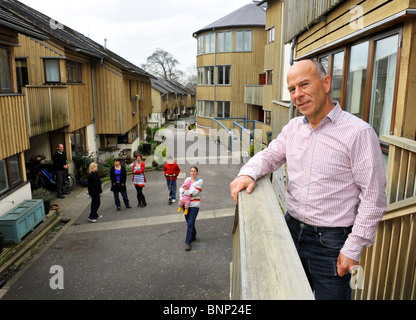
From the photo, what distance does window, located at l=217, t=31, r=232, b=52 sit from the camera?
105ft

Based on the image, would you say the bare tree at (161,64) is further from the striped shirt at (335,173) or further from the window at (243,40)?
the striped shirt at (335,173)

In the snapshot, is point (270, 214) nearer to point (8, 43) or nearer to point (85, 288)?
point (85, 288)

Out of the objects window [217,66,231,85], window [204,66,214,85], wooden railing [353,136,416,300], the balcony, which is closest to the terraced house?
wooden railing [353,136,416,300]

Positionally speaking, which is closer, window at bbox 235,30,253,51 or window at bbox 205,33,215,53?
window at bbox 235,30,253,51

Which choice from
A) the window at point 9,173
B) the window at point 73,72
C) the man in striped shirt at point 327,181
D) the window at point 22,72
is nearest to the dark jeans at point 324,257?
the man in striped shirt at point 327,181

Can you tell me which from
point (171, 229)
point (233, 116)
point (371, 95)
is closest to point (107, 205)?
point (171, 229)

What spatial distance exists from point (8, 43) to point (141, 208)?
22.3 ft

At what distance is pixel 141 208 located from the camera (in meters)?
12.3

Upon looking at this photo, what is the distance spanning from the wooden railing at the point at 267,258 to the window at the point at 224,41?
3242cm

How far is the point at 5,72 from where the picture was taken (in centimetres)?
973

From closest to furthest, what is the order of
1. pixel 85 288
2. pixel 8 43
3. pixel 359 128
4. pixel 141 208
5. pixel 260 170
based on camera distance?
pixel 359 128
pixel 260 170
pixel 85 288
pixel 8 43
pixel 141 208

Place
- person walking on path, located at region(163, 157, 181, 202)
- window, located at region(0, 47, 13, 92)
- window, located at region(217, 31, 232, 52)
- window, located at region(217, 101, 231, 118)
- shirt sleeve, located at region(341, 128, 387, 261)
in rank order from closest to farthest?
1. shirt sleeve, located at region(341, 128, 387, 261)
2. window, located at region(0, 47, 13, 92)
3. person walking on path, located at region(163, 157, 181, 202)
4. window, located at region(217, 31, 232, 52)
5. window, located at region(217, 101, 231, 118)

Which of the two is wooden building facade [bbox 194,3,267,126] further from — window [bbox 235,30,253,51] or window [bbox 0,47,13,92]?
window [bbox 0,47,13,92]

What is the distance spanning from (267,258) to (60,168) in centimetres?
1336
